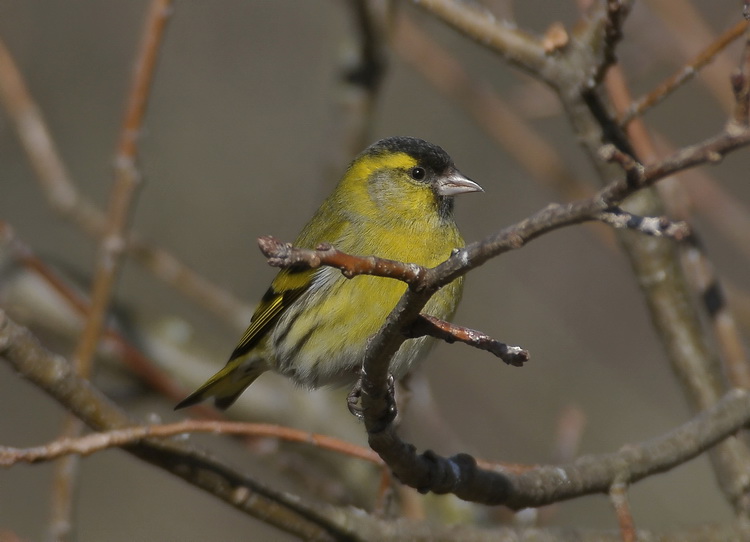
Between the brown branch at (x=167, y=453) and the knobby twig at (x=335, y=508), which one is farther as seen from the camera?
the knobby twig at (x=335, y=508)

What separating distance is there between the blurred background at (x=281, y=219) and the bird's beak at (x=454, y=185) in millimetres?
2060

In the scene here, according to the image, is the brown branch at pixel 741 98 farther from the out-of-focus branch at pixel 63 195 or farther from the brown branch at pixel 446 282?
the out-of-focus branch at pixel 63 195

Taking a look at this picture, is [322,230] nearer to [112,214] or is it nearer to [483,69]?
[112,214]

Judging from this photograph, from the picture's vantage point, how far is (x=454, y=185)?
415cm

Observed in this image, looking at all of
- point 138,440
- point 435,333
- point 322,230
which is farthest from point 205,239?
point 435,333

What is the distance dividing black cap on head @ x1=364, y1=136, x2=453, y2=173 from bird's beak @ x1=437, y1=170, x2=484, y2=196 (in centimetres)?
6

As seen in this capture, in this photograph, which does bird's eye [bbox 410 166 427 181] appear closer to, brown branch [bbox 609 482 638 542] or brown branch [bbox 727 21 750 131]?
brown branch [bbox 609 482 638 542]

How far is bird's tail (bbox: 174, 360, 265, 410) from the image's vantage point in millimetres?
4047

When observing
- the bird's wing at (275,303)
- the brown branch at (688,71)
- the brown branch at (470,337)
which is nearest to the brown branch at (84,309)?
the bird's wing at (275,303)

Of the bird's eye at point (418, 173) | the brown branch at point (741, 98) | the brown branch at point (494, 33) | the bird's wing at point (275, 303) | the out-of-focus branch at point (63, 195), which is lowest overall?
the brown branch at point (741, 98)

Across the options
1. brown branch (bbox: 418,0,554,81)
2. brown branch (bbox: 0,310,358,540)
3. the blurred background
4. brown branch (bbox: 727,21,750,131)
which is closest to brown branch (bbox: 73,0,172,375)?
brown branch (bbox: 0,310,358,540)

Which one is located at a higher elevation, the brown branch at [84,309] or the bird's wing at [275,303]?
the bird's wing at [275,303]

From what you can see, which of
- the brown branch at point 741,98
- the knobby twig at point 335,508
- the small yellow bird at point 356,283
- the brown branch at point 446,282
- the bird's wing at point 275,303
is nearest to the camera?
the brown branch at point 446,282

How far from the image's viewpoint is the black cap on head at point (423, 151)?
13.9 feet
